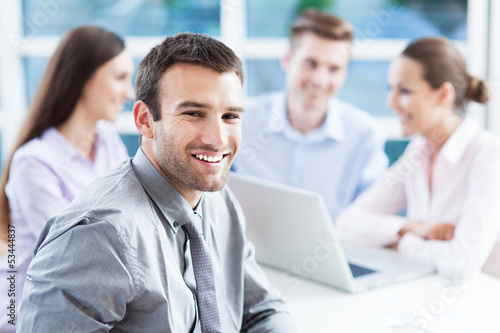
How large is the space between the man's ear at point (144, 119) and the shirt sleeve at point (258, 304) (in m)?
0.40

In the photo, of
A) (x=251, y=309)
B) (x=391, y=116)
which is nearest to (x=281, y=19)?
(x=391, y=116)

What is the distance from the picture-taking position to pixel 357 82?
399cm

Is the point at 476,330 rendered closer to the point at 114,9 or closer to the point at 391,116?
the point at 391,116

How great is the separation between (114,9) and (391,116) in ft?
6.89

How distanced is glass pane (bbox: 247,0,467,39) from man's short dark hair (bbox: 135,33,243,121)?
2.69 meters

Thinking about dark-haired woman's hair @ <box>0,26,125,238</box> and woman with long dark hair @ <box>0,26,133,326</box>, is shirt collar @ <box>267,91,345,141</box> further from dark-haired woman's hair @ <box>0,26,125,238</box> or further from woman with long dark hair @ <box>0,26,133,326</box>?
dark-haired woman's hair @ <box>0,26,125,238</box>

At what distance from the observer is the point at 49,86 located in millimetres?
2119

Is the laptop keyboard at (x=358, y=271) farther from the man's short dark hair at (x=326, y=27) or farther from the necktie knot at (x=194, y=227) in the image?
the man's short dark hair at (x=326, y=27)

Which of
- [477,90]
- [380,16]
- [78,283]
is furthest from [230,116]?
[380,16]

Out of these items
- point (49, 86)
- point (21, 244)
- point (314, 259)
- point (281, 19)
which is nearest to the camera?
point (314, 259)

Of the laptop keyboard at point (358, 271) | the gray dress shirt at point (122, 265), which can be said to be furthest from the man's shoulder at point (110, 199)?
the laptop keyboard at point (358, 271)

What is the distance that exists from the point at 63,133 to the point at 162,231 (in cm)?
121

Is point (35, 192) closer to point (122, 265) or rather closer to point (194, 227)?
point (194, 227)

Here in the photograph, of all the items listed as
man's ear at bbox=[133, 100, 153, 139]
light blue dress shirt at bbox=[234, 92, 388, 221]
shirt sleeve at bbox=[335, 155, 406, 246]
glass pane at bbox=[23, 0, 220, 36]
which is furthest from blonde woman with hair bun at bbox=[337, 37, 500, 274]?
glass pane at bbox=[23, 0, 220, 36]
